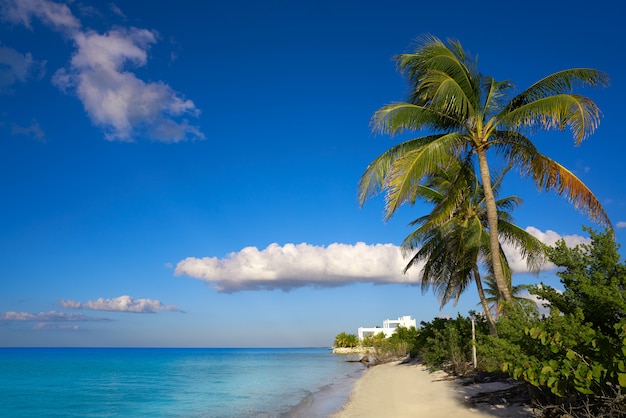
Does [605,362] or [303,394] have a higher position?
[605,362]

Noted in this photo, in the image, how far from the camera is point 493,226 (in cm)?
1146

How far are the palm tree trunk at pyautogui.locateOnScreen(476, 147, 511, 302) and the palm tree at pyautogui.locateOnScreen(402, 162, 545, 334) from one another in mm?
4739

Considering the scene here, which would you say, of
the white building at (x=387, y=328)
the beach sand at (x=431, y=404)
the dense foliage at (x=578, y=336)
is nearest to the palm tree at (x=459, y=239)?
the beach sand at (x=431, y=404)

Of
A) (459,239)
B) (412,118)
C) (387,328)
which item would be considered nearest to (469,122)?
(412,118)

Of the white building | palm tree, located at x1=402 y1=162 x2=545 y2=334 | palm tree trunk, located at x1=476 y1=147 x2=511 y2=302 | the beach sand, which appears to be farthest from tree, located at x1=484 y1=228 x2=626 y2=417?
the white building

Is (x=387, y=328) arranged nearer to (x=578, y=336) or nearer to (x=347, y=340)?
(x=347, y=340)

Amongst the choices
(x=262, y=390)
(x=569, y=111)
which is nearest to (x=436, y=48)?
(x=569, y=111)

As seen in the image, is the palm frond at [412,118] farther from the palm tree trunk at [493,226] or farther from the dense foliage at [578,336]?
the dense foliage at [578,336]

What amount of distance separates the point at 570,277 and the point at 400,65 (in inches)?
313

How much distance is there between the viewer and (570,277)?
659 centimetres

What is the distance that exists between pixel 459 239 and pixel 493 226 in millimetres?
7125

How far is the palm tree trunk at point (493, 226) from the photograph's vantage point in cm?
1106

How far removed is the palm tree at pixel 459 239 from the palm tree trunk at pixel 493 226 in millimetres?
4739

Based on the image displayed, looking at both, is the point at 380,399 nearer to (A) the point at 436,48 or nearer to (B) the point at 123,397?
(A) the point at 436,48
